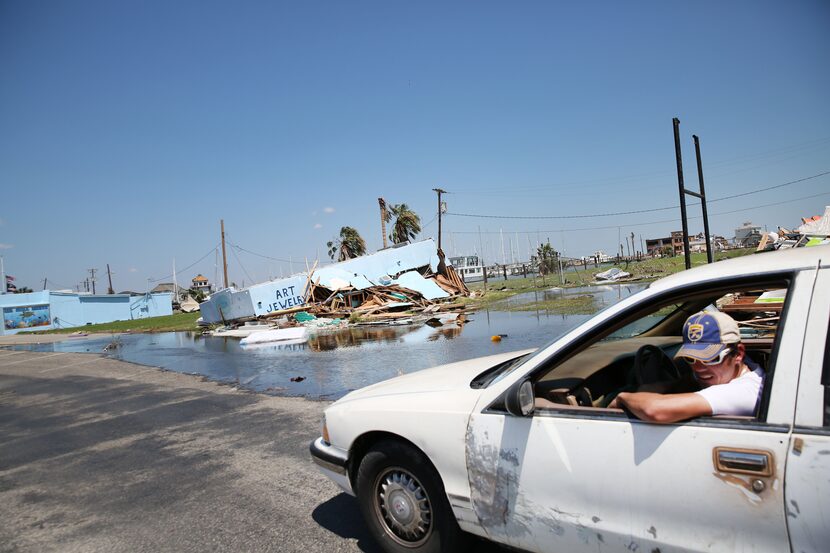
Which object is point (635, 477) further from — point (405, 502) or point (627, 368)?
point (405, 502)

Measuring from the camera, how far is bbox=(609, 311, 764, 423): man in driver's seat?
2006mm

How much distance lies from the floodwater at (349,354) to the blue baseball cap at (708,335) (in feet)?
14.3

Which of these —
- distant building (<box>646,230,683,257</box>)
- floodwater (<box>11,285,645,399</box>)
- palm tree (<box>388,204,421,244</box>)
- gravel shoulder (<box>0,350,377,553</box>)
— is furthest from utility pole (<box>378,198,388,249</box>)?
distant building (<box>646,230,683,257</box>)

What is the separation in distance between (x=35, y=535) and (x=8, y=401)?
309 inches

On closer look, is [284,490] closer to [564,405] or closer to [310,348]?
[564,405]

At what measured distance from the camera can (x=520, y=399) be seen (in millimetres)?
2348

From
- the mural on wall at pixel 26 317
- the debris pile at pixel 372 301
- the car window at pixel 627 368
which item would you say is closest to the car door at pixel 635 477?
the car window at pixel 627 368

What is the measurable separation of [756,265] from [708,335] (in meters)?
0.35

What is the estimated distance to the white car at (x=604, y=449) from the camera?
5.86 feet

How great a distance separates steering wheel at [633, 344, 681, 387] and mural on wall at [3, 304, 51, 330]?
62.7 metres

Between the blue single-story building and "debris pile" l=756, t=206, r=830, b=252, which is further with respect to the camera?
the blue single-story building

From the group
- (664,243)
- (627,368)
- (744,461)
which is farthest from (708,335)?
(664,243)

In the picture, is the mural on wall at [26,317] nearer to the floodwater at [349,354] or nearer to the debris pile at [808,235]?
the floodwater at [349,354]

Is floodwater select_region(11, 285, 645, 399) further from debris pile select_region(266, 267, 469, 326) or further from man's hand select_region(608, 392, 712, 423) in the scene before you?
man's hand select_region(608, 392, 712, 423)
